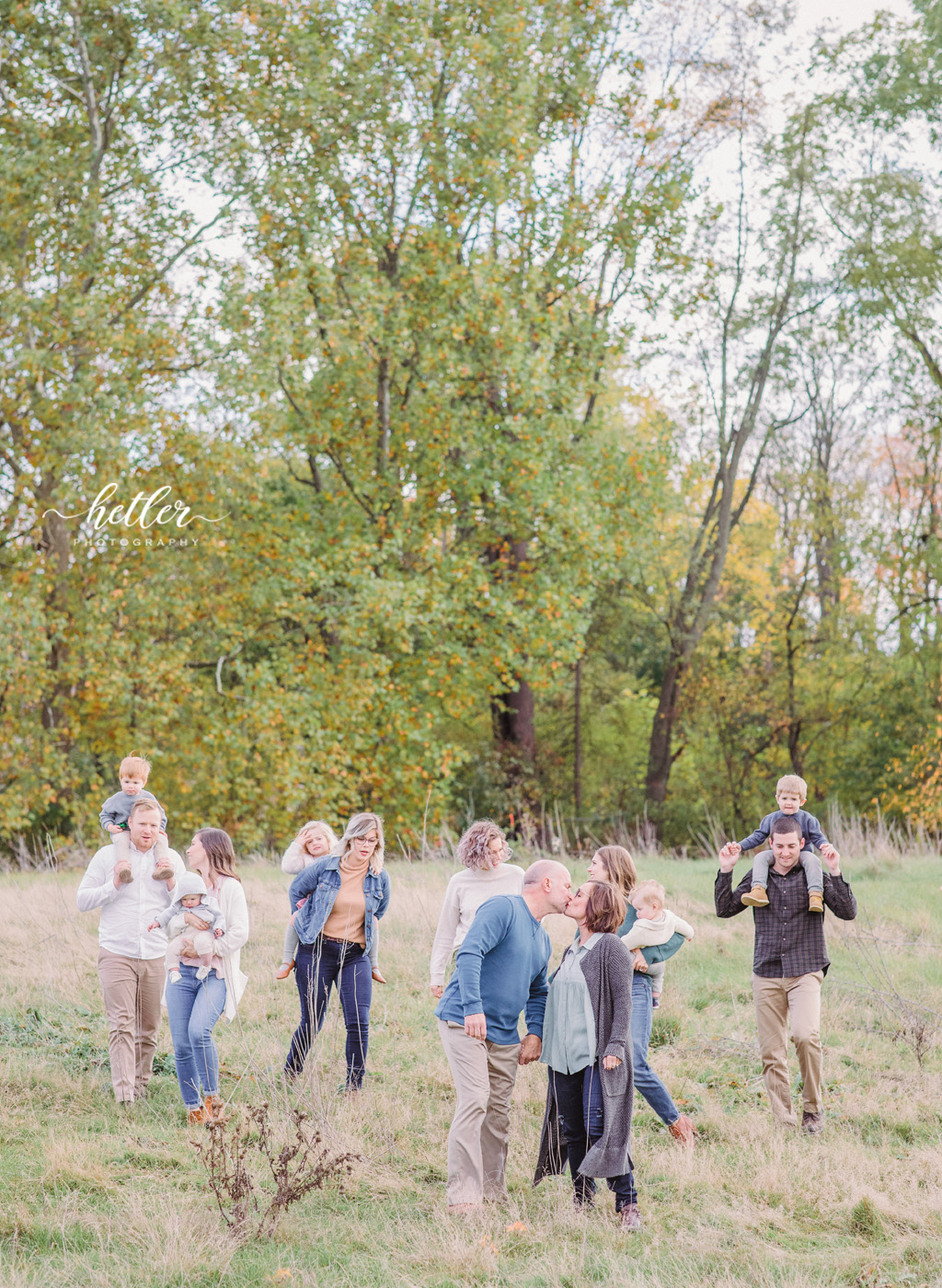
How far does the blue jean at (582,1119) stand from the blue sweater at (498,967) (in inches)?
9.8

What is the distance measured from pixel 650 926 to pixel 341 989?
1859 mm

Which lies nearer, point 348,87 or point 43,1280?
point 43,1280

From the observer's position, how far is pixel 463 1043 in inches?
207

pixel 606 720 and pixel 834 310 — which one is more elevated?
pixel 834 310

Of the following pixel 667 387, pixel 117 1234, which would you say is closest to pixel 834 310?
pixel 667 387

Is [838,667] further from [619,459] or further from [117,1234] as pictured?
[117,1234]

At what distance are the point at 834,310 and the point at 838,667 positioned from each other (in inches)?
336

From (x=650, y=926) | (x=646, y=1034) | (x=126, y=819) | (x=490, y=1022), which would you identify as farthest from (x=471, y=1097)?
(x=126, y=819)

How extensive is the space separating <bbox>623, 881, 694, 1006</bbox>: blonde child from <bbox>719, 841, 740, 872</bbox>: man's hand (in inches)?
17.9

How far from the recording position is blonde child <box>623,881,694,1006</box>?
20.7ft

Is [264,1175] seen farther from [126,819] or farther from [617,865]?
[126,819]

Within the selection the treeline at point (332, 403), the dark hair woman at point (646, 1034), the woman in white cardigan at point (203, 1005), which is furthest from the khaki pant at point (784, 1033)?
the treeline at point (332, 403)

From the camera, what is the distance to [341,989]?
689cm

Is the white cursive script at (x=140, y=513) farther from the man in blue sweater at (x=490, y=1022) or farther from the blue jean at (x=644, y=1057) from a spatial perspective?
the man in blue sweater at (x=490, y=1022)
